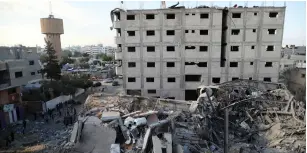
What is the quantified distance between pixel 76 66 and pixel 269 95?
179 feet

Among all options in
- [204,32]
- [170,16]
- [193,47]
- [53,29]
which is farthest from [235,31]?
[53,29]

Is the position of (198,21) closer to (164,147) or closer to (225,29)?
(225,29)

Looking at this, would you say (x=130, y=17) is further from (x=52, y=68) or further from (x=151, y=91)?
(x=52, y=68)

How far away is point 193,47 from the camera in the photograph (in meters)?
22.1

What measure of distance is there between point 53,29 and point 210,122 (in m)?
58.6

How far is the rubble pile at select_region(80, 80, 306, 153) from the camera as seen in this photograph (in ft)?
31.2

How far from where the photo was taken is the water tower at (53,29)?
189ft

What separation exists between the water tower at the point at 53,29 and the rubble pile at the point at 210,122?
51.4 meters

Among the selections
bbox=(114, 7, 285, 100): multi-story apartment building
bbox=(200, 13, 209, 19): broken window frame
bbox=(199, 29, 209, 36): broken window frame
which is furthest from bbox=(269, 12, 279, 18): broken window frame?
bbox=(199, 29, 209, 36): broken window frame

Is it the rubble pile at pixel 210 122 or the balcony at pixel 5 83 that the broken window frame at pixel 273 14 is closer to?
the rubble pile at pixel 210 122

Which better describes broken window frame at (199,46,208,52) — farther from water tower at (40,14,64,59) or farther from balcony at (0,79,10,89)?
water tower at (40,14,64,59)

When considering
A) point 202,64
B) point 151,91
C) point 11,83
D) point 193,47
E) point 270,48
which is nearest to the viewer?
point 11,83

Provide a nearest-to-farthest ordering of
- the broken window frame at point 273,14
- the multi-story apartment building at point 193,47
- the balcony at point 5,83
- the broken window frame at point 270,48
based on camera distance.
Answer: the balcony at point 5,83, the multi-story apartment building at point 193,47, the broken window frame at point 273,14, the broken window frame at point 270,48

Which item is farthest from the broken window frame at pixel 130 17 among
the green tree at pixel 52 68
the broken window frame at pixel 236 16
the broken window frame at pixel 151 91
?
the green tree at pixel 52 68
